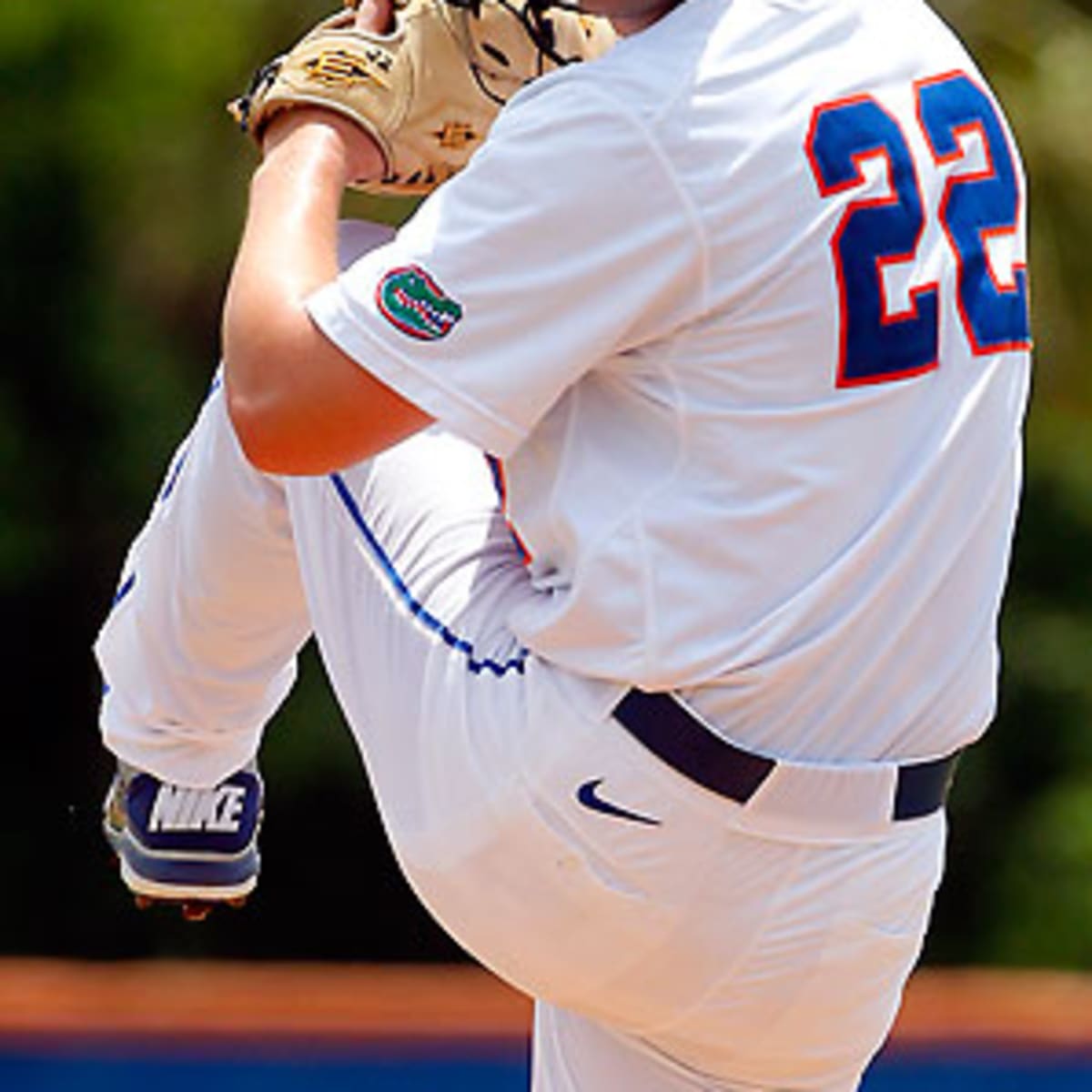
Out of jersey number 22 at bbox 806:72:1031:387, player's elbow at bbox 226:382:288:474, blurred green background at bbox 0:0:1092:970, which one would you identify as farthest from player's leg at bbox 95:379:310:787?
blurred green background at bbox 0:0:1092:970

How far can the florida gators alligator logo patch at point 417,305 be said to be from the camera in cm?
305

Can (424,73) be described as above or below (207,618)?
above

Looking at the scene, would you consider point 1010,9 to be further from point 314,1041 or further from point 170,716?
point 170,716

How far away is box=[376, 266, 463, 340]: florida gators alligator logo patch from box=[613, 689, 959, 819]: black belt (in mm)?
427

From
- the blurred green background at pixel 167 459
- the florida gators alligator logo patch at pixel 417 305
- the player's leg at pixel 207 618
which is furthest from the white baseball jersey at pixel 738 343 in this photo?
the blurred green background at pixel 167 459

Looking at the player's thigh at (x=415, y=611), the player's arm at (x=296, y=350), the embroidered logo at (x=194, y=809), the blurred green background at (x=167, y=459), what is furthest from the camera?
the blurred green background at (x=167, y=459)

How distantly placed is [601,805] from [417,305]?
21.7 inches

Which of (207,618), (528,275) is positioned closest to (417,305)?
(528,275)

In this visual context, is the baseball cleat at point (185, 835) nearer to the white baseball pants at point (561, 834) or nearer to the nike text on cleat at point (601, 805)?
the white baseball pants at point (561, 834)

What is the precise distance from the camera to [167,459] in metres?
9.01

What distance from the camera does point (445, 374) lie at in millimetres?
3053

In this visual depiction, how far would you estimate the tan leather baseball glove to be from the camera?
129 inches

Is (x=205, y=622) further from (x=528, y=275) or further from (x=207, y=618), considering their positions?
(x=528, y=275)

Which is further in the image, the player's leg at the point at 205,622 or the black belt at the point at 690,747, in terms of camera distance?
the player's leg at the point at 205,622
